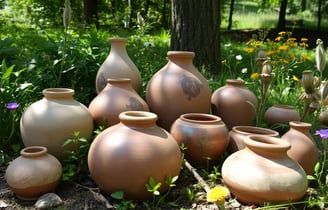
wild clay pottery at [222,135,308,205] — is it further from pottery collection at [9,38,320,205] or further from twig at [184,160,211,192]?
twig at [184,160,211,192]

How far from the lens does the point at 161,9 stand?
44.2 ft

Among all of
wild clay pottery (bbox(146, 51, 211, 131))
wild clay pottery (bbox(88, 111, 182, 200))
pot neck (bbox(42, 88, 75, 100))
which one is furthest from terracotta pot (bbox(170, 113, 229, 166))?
pot neck (bbox(42, 88, 75, 100))

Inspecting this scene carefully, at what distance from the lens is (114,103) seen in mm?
2393

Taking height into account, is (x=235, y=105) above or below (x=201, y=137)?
above

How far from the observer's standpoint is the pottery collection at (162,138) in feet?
6.18

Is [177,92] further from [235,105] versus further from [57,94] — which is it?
[57,94]

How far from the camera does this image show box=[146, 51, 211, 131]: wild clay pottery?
2.46 meters

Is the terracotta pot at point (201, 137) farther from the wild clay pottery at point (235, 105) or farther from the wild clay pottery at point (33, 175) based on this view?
the wild clay pottery at point (33, 175)

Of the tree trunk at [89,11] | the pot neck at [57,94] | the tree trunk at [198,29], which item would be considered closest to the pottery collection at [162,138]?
the pot neck at [57,94]

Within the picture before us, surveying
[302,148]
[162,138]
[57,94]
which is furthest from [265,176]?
[57,94]

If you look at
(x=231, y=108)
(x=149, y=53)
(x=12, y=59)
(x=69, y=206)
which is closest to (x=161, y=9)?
(x=149, y=53)

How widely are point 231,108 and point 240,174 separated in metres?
0.81

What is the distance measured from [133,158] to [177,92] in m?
0.72

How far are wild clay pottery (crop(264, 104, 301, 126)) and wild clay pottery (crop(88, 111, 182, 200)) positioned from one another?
3.89ft
